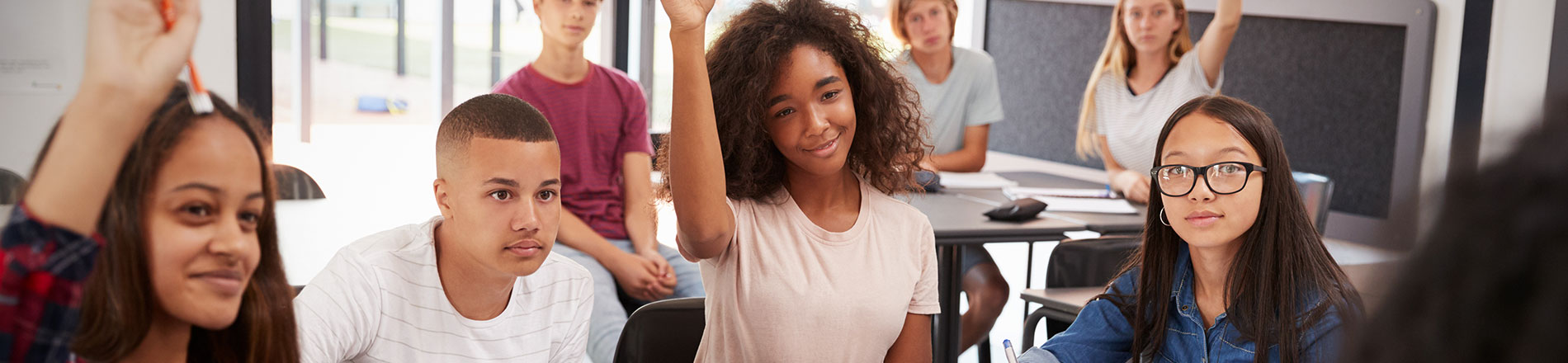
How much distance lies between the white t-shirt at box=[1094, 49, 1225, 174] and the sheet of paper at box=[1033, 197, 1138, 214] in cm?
24

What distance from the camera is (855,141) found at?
154 cm

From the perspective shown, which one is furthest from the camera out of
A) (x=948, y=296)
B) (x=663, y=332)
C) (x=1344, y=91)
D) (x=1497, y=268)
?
(x=1344, y=91)

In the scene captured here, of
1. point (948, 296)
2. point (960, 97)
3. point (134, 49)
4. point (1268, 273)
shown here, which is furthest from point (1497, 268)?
point (960, 97)

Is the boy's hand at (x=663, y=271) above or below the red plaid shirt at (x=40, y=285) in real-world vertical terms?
below

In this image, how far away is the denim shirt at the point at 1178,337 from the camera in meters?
1.28

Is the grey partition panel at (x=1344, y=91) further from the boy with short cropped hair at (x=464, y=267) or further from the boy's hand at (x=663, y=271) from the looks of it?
the boy with short cropped hair at (x=464, y=267)

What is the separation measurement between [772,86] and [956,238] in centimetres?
108

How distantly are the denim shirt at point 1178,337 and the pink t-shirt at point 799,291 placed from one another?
7.6 inches

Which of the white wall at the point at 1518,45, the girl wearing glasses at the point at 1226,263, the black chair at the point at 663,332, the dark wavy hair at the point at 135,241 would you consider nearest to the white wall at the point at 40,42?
the black chair at the point at 663,332

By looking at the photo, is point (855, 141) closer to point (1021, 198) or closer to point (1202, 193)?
point (1202, 193)

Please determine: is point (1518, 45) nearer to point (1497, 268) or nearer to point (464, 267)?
point (464, 267)

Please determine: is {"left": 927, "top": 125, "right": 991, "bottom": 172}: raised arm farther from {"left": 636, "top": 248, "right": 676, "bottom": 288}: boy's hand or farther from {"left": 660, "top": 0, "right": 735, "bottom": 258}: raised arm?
{"left": 660, "top": 0, "right": 735, "bottom": 258}: raised arm

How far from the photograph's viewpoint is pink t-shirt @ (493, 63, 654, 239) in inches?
98.5

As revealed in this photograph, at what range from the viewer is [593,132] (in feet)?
8.43
